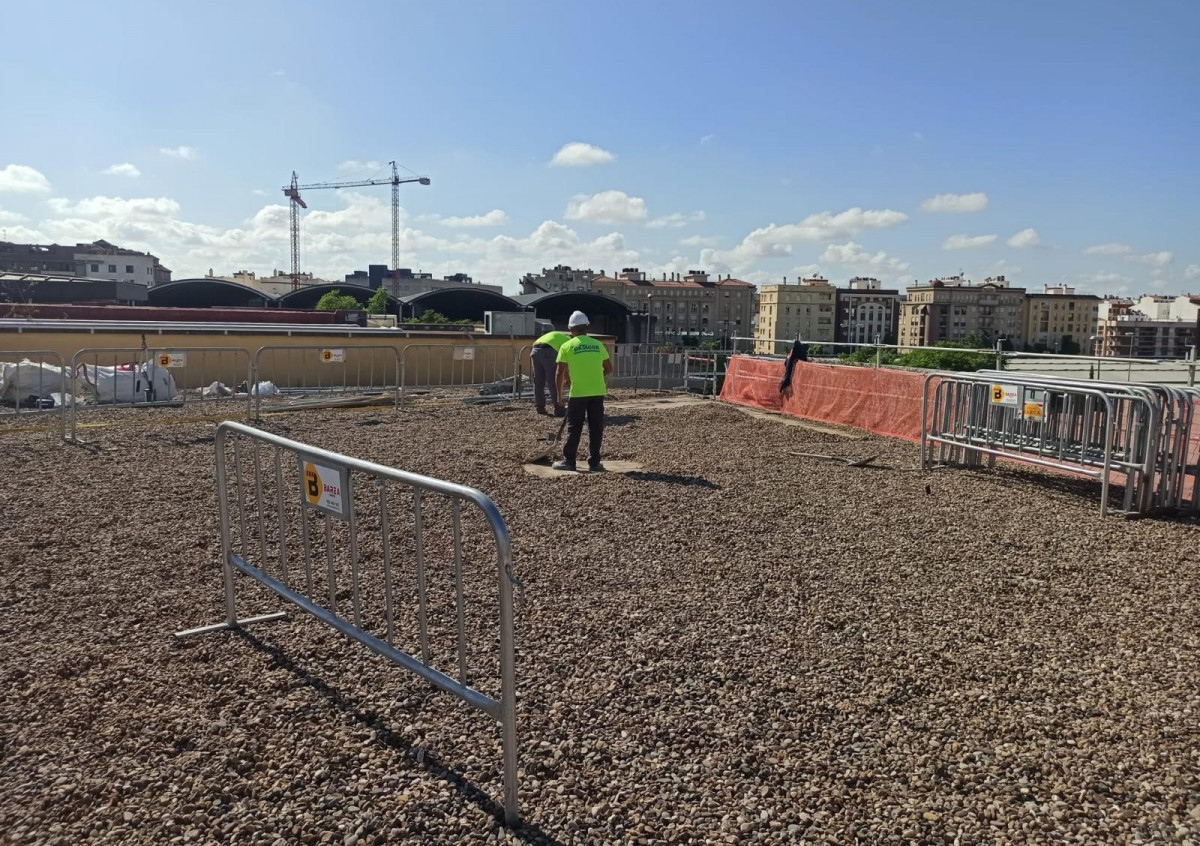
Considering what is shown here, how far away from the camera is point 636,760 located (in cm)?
369

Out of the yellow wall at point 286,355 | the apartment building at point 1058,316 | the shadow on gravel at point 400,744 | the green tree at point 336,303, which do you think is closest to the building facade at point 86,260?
the green tree at point 336,303

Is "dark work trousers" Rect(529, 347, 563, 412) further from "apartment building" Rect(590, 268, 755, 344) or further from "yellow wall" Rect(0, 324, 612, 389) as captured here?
"apartment building" Rect(590, 268, 755, 344)

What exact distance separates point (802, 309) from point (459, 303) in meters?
109

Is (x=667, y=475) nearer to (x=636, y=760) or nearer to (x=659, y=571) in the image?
(x=659, y=571)

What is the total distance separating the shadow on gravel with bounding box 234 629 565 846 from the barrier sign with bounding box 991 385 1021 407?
27.1ft

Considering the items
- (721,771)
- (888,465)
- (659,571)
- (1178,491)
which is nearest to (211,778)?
(721,771)

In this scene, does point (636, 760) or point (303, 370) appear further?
point (303, 370)

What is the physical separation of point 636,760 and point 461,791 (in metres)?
0.73

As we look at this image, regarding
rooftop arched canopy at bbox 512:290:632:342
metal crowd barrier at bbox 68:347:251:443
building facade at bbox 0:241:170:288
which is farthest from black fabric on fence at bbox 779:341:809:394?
building facade at bbox 0:241:170:288

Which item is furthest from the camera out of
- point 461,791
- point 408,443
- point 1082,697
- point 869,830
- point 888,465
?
point 408,443

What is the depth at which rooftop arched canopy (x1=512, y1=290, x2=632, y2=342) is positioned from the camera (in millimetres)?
63781

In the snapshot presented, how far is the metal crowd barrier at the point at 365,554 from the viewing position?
3.33 metres

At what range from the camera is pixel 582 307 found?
6650 centimetres

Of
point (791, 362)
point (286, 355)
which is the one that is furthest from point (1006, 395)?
point (286, 355)
